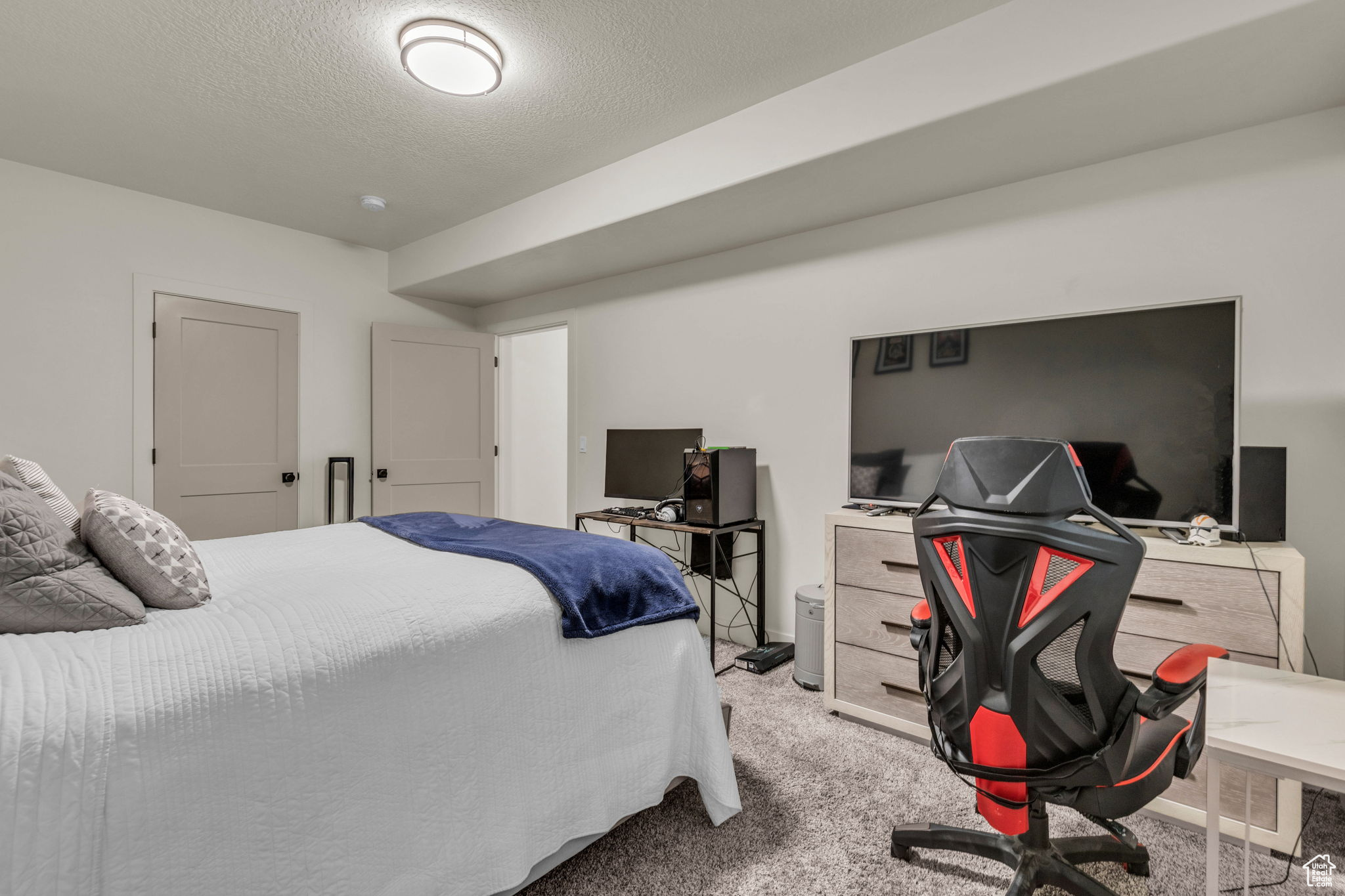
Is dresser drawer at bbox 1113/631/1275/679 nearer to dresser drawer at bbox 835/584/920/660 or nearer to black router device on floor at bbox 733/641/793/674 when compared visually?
dresser drawer at bbox 835/584/920/660

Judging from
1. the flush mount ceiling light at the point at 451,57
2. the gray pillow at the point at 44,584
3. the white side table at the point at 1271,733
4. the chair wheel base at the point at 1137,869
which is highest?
the flush mount ceiling light at the point at 451,57

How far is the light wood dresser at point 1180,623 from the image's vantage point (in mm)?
1723

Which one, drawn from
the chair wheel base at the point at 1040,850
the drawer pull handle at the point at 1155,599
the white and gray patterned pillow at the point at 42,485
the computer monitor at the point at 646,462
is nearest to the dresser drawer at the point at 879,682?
the chair wheel base at the point at 1040,850

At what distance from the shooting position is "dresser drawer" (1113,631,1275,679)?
1908 mm

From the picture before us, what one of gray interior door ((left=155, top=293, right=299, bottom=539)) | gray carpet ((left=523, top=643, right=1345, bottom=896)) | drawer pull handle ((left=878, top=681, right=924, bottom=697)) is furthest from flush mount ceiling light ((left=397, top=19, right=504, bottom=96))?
drawer pull handle ((left=878, top=681, right=924, bottom=697))

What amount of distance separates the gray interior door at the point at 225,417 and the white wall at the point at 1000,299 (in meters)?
1.98

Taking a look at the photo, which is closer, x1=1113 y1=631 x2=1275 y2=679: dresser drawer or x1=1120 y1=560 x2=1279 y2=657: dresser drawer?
x1=1120 y1=560 x2=1279 y2=657: dresser drawer

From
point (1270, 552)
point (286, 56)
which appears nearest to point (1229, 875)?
point (1270, 552)

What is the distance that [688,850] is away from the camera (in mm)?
1728

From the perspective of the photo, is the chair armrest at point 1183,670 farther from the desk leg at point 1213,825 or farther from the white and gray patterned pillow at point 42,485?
the white and gray patterned pillow at point 42,485

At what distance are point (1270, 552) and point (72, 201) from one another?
550 centimetres

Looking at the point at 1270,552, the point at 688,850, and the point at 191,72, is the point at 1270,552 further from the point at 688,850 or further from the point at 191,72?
the point at 191,72

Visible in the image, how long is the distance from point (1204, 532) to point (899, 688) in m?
1.14

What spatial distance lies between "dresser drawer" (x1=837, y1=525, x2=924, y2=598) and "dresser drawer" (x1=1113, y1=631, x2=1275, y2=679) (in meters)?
0.61
